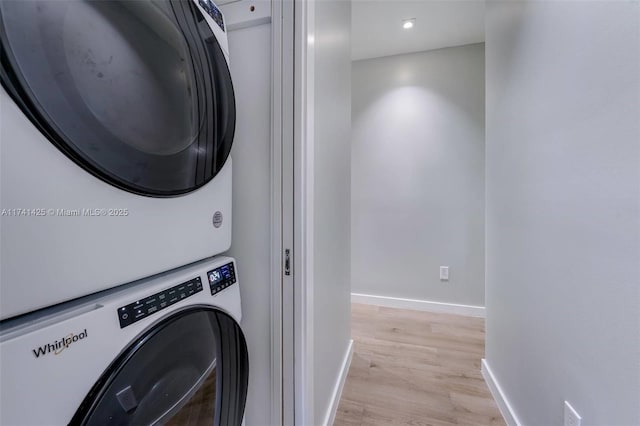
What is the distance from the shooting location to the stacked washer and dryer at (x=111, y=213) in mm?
337

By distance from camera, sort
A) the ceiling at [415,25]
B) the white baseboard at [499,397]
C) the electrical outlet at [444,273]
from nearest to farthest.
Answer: the white baseboard at [499,397] < the ceiling at [415,25] < the electrical outlet at [444,273]

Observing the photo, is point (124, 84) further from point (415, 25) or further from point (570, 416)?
point (415, 25)

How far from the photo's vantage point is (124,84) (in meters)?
0.45

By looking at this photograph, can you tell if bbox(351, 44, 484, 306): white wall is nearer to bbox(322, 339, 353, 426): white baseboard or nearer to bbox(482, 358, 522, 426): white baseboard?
bbox(482, 358, 522, 426): white baseboard

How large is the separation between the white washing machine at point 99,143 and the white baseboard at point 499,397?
166 cm

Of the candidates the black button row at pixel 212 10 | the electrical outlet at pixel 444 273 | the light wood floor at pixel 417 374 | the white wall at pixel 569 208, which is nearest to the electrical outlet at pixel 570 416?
the white wall at pixel 569 208

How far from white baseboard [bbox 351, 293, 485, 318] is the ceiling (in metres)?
2.47

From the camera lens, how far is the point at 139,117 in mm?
480

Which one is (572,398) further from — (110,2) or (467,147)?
(467,147)

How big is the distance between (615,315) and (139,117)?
123cm

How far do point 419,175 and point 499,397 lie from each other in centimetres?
181

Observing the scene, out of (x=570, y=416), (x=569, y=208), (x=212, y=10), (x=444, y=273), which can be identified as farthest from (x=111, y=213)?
(x=444, y=273)

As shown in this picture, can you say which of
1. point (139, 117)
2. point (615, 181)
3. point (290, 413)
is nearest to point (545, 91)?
point (615, 181)

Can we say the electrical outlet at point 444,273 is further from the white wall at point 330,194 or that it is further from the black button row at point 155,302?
the black button row at point 155,302
